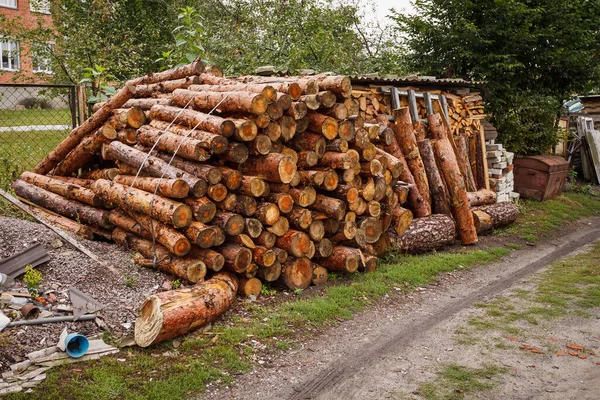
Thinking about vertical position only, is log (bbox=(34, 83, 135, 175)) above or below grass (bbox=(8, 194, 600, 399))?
above

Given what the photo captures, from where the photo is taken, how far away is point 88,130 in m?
9.02

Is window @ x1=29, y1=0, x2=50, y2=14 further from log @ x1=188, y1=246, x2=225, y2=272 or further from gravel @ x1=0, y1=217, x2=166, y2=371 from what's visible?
log @ x1=188, y1=246, x2=225, y2=272

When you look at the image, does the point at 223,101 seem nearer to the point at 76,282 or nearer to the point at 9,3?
the point at 76,282

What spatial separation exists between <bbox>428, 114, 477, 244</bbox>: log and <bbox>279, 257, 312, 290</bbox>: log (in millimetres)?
3893

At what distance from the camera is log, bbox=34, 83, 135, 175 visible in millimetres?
8914

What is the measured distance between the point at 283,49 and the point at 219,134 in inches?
332

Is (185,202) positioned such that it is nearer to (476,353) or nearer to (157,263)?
(157,263)

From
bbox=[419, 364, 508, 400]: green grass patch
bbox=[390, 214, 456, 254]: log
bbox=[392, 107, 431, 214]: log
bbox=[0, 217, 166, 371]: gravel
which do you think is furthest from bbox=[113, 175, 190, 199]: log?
bbox=[392, 107, 431, 214]: log

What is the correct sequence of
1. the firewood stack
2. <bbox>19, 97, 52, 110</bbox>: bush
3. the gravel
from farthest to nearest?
<bbox>19, 97, 52, 110</bbox>: bush < the firewood stack < the gravel

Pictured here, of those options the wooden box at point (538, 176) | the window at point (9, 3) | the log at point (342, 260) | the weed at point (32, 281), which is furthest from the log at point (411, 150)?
the window at point (9, 3)

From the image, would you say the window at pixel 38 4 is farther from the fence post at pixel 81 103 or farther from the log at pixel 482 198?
the log at pixel 482 198

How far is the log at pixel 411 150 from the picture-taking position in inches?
391

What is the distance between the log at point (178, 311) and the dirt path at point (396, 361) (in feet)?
2.79

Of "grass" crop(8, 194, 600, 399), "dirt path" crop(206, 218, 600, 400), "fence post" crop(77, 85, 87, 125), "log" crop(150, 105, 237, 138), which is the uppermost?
"fence post" crop(77, 85, 87, 125)
